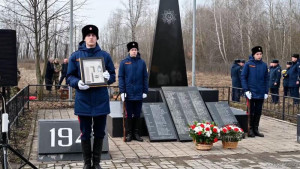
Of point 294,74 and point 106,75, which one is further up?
point 106,75

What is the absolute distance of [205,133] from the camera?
7.17 meters

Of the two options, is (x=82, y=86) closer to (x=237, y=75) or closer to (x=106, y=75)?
(x=106, y=75)

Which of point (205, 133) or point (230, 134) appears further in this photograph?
point (230, 134)

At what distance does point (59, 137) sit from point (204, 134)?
8.59 feet

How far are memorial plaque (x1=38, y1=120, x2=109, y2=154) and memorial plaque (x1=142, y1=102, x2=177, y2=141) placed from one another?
1.71m

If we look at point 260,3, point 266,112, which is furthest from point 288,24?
point 266,112

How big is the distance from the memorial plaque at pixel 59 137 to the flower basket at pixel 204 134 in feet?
5.59

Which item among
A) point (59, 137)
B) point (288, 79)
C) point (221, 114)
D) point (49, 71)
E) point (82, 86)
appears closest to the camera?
point (82, 86)

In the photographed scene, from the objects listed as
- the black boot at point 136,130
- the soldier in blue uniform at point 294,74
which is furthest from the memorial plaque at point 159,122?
the soldier in blue uniform at point 294,74

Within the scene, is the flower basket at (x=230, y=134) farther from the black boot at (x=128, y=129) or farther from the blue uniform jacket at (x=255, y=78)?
the black boot at (x=128, y=129)

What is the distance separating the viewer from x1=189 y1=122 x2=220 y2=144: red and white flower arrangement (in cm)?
716

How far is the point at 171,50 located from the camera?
9.77 meters

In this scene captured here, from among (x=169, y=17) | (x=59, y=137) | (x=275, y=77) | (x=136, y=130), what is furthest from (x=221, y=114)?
(x=275, y=77)

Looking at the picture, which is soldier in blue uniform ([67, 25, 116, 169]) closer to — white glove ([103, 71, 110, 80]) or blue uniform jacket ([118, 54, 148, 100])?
white glove ([103, 71, 110, 80])
